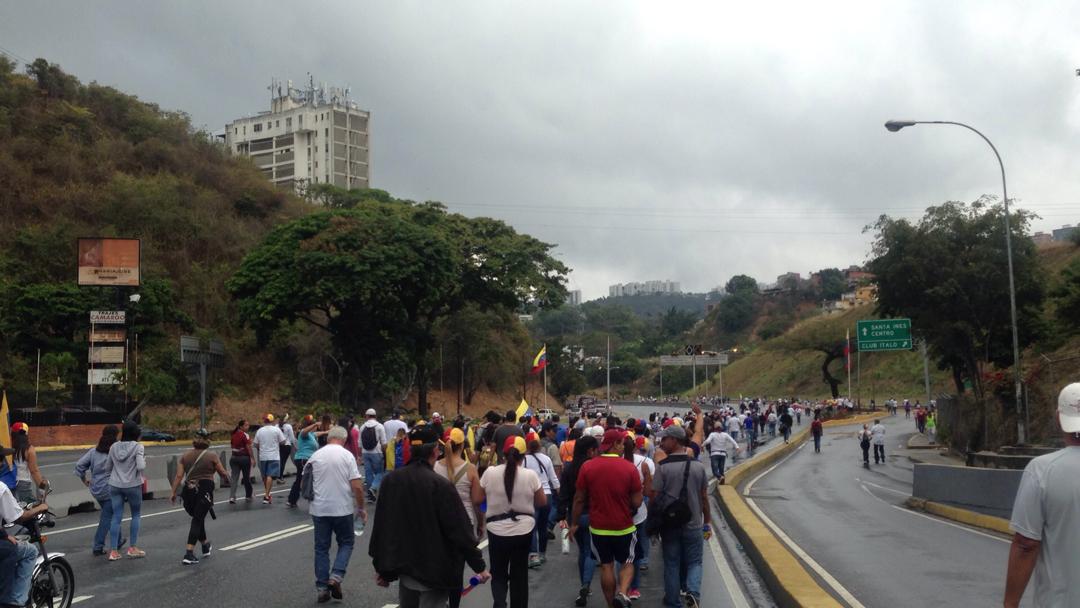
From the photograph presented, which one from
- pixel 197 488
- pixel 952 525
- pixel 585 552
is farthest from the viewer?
pixel 952 525

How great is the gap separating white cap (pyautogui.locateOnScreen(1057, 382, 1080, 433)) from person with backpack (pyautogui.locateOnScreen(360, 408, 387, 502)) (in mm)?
14399

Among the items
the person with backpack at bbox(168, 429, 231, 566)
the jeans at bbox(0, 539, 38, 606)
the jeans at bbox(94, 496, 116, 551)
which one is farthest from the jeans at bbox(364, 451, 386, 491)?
the jeans at bbox(0, 539, 38, 606)

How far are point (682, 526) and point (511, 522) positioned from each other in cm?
187

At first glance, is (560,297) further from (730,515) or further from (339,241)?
(730,515)

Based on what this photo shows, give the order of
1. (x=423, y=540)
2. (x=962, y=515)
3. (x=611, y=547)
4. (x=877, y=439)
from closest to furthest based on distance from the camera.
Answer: (x=423, y=540), (x=611, y=547), (x=962, y=515), (x=877, y=439)

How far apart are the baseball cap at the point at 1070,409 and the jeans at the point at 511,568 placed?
14.9 ft

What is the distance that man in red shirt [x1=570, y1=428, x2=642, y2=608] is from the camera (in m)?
8.61

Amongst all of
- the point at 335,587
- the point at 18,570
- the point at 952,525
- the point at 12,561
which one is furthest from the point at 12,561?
the point at 952,525

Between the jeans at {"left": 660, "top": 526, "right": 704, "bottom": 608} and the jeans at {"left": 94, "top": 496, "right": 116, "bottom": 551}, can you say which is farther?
the jeans at {"left": 94, "top": 496, "right": 116, "bottom": 551}

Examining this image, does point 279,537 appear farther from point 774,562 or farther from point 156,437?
point 156,437

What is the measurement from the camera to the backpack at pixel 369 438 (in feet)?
58.9

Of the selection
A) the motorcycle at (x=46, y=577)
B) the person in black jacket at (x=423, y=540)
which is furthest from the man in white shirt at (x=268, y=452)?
the person in black jacket at (x=423, y=540)

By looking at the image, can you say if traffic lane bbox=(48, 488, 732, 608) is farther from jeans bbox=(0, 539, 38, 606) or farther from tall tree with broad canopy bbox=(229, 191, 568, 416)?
tall tree with broad canopy bbox=(229, 191, 568, 416)

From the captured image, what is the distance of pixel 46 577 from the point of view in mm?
8422
